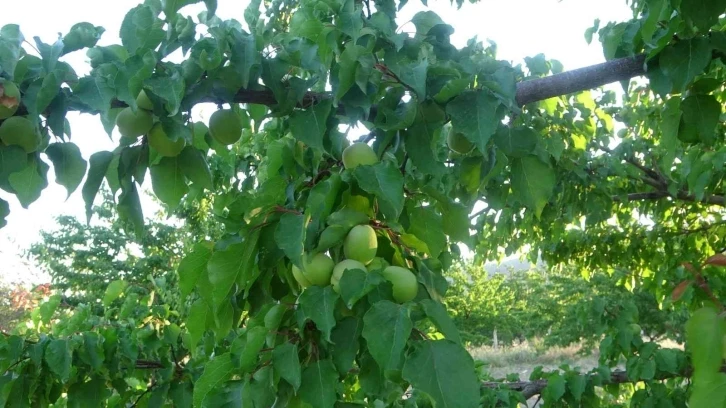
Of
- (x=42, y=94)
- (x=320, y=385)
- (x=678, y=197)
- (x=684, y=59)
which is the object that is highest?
(x=678, y=197)

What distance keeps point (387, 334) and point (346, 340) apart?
0.41 ft

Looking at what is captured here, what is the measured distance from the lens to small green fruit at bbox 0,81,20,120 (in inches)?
38.3

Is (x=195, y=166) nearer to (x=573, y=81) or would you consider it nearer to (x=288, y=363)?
(x=288, y=363)

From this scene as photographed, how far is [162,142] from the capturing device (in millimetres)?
1125

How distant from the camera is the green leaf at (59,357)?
1.77m

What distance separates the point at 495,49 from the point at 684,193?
6.10 feet

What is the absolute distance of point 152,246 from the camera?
1377 cm

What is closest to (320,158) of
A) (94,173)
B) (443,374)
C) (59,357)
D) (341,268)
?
(341,268)

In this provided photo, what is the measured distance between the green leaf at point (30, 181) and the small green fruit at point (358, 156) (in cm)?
54

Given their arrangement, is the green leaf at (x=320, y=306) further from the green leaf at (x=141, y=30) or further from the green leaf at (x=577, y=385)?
the green leaf at (x=577, y=385)

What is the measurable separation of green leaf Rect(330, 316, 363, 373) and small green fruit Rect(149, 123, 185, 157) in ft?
1.48

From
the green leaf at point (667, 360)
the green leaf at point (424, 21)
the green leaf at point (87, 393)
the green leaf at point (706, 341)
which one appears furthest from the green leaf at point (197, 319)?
the green leaf at point (667, 360)

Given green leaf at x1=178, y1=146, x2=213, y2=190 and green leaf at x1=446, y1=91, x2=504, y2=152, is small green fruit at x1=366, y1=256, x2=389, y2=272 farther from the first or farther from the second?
green leaf at x1=178, y1=146, x2=213, y2=190

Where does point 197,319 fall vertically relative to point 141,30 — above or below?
below
